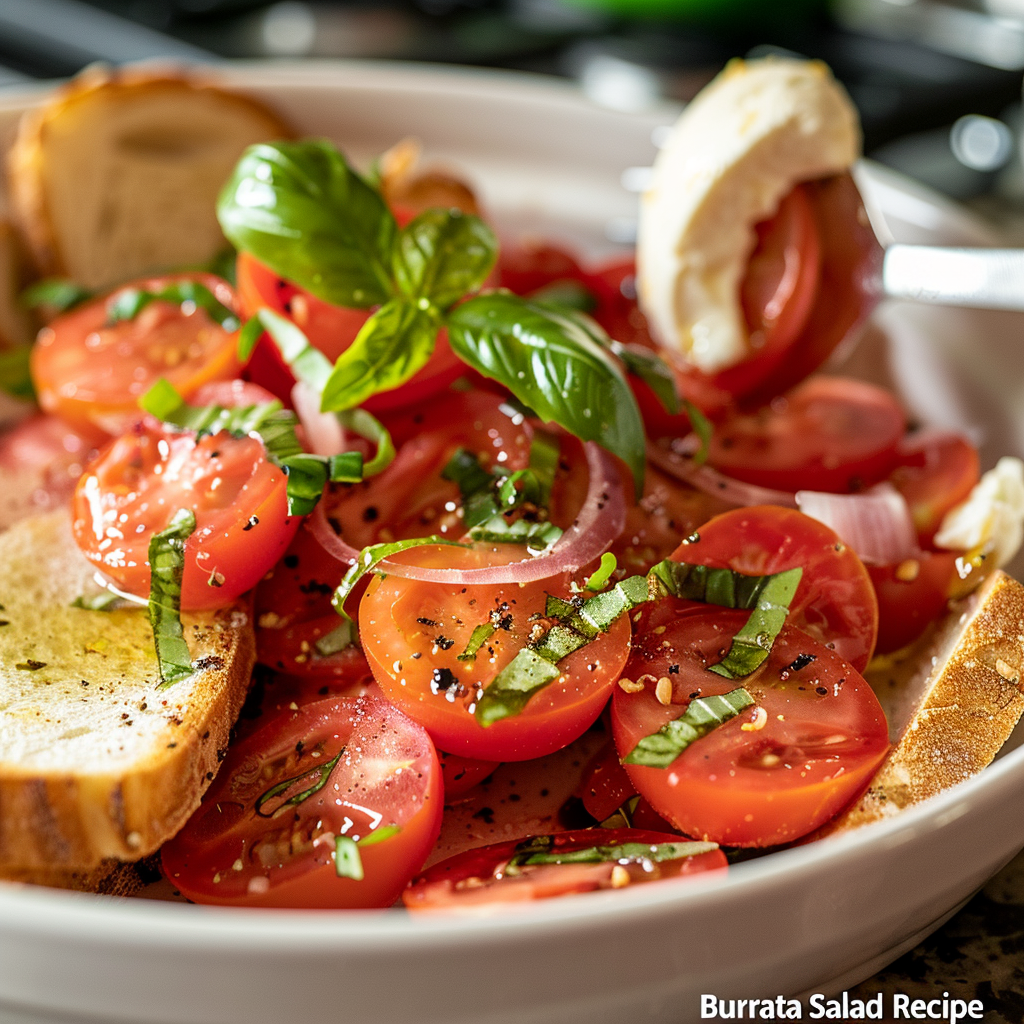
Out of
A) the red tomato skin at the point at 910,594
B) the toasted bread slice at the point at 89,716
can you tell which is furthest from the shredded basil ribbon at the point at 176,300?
the red tomato skin at the point at 910,594

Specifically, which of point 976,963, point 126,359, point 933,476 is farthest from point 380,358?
point 976,963

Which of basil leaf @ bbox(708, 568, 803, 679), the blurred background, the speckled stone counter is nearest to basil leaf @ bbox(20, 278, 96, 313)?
the blurred background

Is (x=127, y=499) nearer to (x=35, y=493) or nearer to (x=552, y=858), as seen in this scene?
(x=35, y=493)

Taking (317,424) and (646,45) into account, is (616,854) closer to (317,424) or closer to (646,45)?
(317,424)

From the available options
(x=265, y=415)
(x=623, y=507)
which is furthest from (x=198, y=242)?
(x=623, y=507)

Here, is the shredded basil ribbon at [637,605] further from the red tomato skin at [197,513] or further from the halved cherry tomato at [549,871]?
the red tomato skin at [197,513]

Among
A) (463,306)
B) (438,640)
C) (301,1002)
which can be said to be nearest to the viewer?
(301,1002)

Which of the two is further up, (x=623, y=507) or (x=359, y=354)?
(x=359, y=354)
